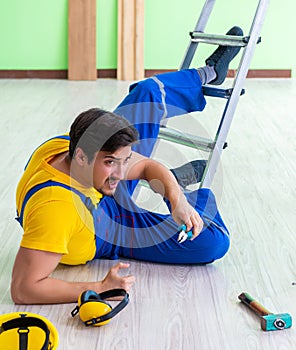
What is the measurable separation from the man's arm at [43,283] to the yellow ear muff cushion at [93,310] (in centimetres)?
11

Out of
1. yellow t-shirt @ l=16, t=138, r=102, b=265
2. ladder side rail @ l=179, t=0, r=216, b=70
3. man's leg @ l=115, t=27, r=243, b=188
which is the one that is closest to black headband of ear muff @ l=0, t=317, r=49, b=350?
yellow t-shirt @ l=16, t=138, r=102, b=265

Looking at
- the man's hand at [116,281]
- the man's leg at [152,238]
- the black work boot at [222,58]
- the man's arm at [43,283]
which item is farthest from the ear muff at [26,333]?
the black work boot at [222,58]

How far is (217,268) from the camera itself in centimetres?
238

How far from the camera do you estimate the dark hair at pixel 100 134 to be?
2000mm

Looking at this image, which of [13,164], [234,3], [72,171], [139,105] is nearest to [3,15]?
[234,3]

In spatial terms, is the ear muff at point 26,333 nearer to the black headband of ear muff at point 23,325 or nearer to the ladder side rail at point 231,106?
the black headband of ear muff at point 23,325

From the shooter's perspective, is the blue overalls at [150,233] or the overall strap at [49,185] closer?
the overall strap at [49,185]

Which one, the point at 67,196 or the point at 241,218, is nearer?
the point at 67,196

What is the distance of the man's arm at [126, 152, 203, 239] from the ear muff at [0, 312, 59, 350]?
1.85 ft

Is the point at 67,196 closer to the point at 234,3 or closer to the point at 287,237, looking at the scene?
the point at 287,237

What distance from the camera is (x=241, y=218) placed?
288 centimetres

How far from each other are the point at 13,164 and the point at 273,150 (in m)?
1.48

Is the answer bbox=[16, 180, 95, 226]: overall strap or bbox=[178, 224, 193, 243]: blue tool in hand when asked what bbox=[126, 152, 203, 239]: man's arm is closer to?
bbox=[178, 224, 193, 243]: blue tool in hand

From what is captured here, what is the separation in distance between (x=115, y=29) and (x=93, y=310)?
465cm
